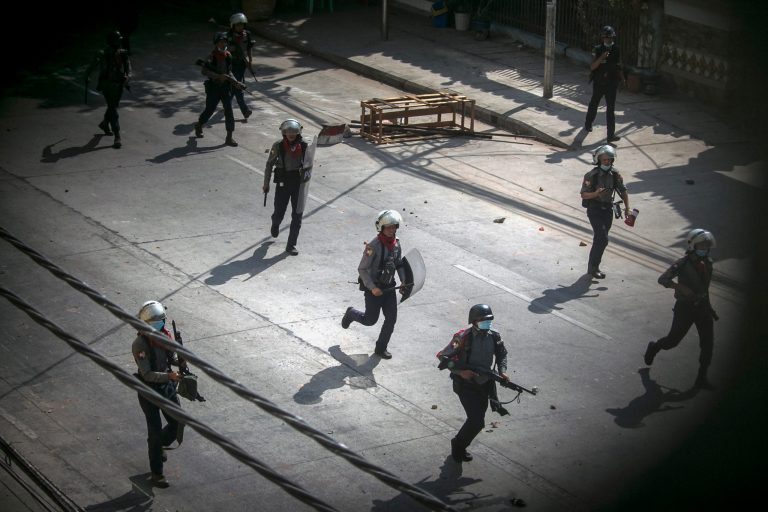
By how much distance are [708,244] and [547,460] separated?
3238mm

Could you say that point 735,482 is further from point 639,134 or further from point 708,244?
point 639,134

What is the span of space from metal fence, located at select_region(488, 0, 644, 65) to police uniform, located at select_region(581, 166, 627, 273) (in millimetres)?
10488

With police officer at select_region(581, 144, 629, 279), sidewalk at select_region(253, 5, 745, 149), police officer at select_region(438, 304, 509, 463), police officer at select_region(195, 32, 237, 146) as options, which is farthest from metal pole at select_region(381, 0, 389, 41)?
police officer at select_region(438, 304, 509, 463)

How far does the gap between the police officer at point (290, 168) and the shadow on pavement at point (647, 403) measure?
574 cm

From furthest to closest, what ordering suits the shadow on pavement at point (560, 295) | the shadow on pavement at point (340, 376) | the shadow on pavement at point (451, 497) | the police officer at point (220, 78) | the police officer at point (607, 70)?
the police officer at point (607, 70) → the police officer at point (220, 78) → the shadow on pavement at point (560, 295) → the shadow on pavement at point (340, 376) → the shadow on pavement at point (451, 497)

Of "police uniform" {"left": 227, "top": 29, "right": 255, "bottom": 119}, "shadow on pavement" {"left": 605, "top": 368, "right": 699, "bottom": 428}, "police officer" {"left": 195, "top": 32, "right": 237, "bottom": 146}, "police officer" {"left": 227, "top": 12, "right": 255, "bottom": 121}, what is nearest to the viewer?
"shadow on pavement" {"left": 605, "top": 368, "right": 699, "bottom": 428}

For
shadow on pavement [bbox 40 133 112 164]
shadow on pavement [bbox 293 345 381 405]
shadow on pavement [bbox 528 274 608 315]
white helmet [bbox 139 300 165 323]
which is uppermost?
white helmet [bbox 139 300 165 323]

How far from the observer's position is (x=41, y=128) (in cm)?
2230

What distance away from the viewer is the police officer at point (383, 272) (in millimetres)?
12352

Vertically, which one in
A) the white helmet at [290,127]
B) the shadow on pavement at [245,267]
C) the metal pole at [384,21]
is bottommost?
the shadow on pavement at [245,267]

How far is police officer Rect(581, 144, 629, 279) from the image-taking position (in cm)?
1502

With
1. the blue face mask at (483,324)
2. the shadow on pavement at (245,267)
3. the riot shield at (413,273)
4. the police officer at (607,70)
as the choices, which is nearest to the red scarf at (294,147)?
the shadow on pavement at (245,267)

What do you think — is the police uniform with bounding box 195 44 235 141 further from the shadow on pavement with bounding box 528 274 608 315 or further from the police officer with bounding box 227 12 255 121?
the shadow on pavement with bounding box 528 274 608 315

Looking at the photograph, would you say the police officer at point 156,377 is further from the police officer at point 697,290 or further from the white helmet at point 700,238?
the white helmet at point 700,238
